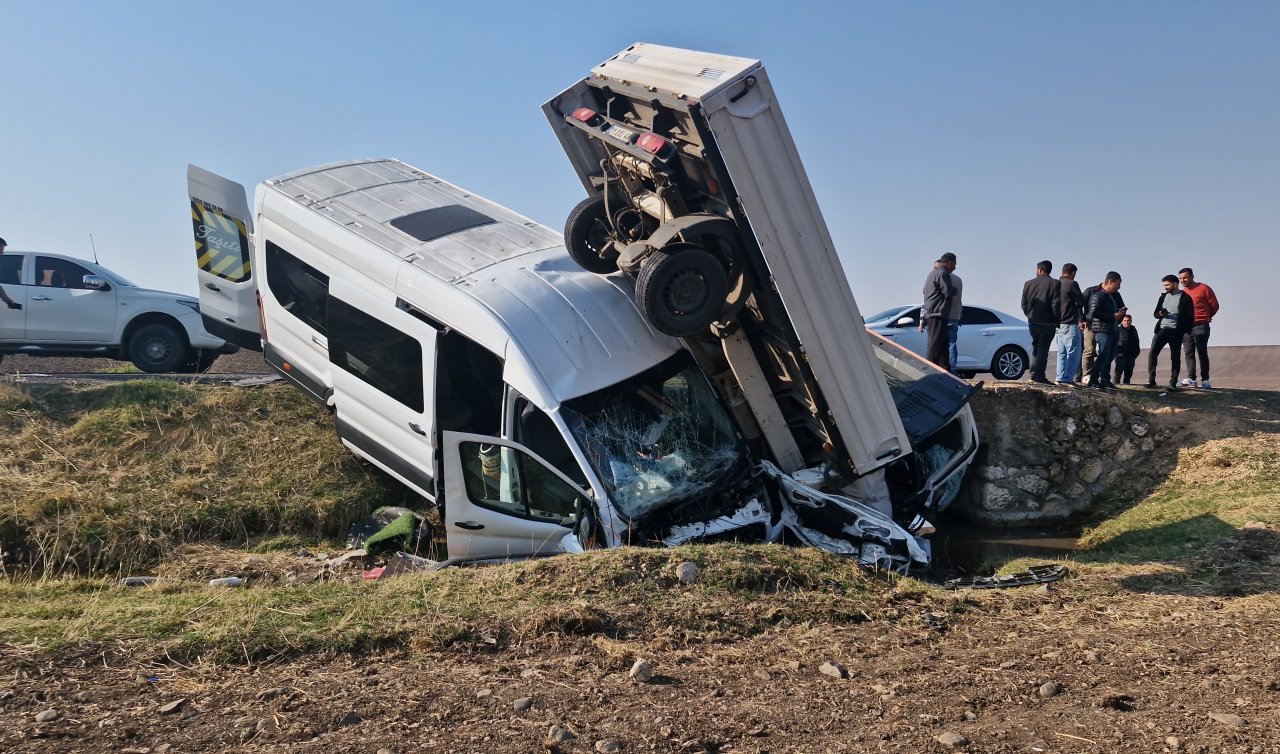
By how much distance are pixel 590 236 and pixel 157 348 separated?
7.31m

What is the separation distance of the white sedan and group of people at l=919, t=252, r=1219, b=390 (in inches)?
76.5

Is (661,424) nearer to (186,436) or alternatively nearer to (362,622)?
(362,622)

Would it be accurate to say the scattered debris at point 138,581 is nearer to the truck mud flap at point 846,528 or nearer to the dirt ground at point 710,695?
the dirt ground at point 710,695

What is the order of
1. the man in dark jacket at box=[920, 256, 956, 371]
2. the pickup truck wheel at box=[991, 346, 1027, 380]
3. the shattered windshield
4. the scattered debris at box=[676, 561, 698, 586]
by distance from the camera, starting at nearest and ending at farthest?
1. the scattered debris at box=[676, 561, 698, 586]
2. the shattered windshield
3. the man in dark jacket at box=[920, 256, 956, 371]
4. the pickup truck wheel at box=[991, 346, 1027, 380]

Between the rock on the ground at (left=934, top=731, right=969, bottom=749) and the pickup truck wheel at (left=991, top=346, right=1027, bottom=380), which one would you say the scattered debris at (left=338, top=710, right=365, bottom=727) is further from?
the pickup truck wheel at (left=991, top=346, right=1027, bottom=380)

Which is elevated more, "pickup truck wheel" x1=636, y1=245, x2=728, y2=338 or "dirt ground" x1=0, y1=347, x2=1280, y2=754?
"pickup truck wheel" x1=636, y1=245, x2=728, y2=338

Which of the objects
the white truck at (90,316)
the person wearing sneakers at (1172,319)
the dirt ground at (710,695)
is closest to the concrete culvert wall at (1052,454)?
the person wearing sneakers at (1172,319)

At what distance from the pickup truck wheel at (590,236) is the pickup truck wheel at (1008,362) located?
27.9 feet

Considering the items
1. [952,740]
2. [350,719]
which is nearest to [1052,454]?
[952,740]

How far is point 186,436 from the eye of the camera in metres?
8.99

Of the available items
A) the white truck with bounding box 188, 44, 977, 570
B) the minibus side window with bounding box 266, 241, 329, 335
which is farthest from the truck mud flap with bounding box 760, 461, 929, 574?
the minibus side window with bounding box 266, 241, 329, 335

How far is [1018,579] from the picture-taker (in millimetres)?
6379

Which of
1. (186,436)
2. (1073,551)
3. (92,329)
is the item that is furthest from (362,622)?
(92,329)

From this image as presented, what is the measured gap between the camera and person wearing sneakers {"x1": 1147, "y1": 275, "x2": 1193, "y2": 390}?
11727 millimetres
